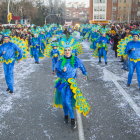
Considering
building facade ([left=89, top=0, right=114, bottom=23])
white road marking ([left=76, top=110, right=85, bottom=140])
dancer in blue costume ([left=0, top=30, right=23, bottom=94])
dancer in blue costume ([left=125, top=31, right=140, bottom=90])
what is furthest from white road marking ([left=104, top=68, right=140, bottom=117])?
building facade ([left=89, top=0, right=114, bottom=23])

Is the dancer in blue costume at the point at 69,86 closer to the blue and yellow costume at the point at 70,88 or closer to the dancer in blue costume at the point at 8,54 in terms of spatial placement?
the blue and yellow costume at the point at 70,88

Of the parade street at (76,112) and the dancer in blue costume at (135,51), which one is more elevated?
the dancer in blue costume at (135,51)

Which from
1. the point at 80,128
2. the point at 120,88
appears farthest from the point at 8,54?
the point at 120,88

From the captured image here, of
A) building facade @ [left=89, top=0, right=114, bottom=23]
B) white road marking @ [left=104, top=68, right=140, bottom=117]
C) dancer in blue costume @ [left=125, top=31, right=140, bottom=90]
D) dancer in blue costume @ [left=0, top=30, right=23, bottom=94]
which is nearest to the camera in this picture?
white road marking @ [left=104, top=68, right=140, bottom=117]

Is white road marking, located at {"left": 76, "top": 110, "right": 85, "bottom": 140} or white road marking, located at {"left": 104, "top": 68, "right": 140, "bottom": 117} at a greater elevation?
white road marking, located at {"left": 104, "top": 68, "right": 140, "bottom": 117}

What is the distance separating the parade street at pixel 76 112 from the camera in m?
4.12

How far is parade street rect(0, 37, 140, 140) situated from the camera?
412 cm

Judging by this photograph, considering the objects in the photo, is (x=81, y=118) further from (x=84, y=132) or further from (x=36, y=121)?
(x=36, y=121)

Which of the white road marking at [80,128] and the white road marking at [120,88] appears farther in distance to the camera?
the white road marking at [120,88]

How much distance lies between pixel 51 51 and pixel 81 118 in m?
5.14

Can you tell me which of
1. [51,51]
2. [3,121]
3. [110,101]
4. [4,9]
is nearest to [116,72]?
[51,51]

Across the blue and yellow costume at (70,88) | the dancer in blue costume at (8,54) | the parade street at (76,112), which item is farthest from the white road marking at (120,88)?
the dancer in blue costume at (8,54)

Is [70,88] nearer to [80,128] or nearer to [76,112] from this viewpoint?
[80,128]

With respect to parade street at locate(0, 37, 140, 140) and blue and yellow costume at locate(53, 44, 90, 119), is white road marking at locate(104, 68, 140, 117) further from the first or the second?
blue and yellow costume at locate(53, 44, 90, 119)
